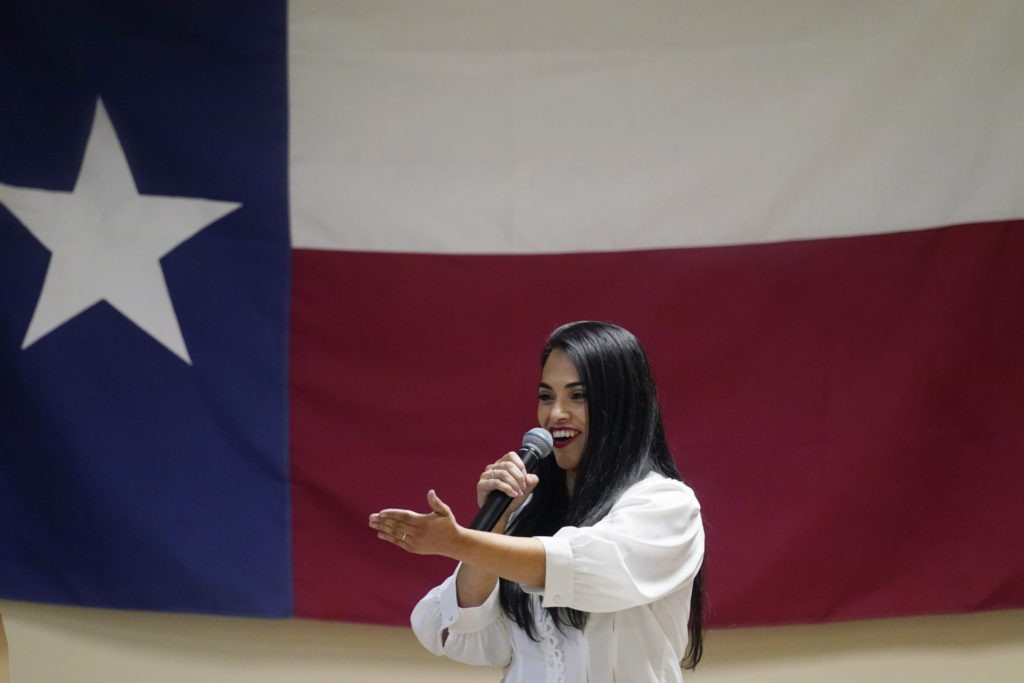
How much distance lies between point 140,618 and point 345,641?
533mm

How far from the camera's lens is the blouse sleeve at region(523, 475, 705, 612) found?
154 centimetres

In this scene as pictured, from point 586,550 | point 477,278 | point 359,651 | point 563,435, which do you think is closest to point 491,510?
point 586,550

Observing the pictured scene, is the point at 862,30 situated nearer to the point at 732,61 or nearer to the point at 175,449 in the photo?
the point at 732,61

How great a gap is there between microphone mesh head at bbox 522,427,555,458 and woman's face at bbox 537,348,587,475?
3cm

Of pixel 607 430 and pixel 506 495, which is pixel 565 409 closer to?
pixel 607 430

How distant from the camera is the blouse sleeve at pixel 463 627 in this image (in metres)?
1.80

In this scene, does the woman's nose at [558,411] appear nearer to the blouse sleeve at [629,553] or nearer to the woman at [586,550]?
the woman at [586,550]

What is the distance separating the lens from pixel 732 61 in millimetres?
2760

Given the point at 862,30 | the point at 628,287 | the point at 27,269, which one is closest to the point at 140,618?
the point at 27,269

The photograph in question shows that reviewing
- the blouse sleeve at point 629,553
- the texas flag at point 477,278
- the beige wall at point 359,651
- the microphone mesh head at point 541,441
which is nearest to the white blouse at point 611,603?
the blouse sleeve at point 629,553

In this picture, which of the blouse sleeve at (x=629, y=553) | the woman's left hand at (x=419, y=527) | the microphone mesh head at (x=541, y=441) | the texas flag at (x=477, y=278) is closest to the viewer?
the woman's left hand at (x=419, y=527)

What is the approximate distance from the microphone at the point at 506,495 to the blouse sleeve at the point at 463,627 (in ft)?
0.66

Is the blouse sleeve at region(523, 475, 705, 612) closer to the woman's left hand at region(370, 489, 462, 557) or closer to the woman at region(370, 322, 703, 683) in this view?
the woman at region(370, 322, 703, 683)

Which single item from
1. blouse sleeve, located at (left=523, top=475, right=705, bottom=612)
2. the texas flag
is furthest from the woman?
the texas flag
